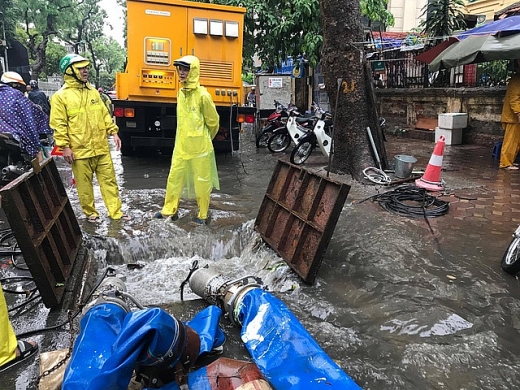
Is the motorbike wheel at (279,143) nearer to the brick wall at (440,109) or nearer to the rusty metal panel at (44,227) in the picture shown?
the brick wall at (440,109)

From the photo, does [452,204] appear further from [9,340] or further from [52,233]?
Result: [9,340]

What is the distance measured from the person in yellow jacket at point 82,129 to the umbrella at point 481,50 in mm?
5893

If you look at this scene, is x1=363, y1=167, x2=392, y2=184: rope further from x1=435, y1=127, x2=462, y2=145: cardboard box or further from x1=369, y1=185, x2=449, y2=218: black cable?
x1=435, y1=127, x2=462, y2=145: cardboard box

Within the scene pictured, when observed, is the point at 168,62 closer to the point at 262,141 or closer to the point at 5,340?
the point at 262,141

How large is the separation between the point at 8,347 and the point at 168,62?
6.07m

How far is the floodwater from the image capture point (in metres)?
2.60

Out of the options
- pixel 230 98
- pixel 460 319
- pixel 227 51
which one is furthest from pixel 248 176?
pixel 460 319

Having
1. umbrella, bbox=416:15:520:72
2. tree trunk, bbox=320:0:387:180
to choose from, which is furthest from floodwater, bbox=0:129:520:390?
umbrella, bbox=416:15:520:72

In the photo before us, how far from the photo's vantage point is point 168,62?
25.2ft

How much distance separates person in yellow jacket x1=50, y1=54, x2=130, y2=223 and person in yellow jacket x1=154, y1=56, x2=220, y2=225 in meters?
0.80

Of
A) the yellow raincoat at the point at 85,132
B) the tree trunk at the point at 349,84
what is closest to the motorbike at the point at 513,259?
the tree trunk at the point at 349,84

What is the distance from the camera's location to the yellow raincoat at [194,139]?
187 inches

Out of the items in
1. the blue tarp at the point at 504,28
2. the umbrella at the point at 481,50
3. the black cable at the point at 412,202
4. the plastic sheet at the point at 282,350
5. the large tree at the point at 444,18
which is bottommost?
the plastic sheet at the point at 282,350

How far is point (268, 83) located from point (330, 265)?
9.76 metres
